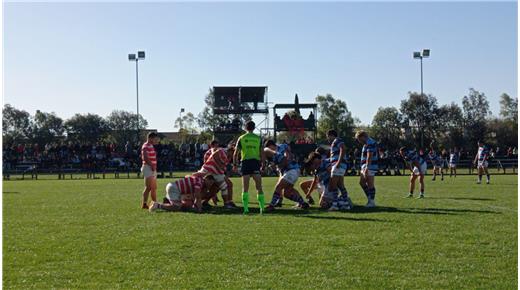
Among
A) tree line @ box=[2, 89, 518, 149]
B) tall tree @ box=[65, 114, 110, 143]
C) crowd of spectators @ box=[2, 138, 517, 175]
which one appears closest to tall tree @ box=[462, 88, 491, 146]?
tree line @ box=[2, 89, 518, 149]

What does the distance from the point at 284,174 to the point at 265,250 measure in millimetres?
5850

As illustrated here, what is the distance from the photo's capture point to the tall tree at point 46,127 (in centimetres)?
9795

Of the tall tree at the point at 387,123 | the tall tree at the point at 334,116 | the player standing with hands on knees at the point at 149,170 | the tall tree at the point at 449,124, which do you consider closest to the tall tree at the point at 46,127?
the tall tree at the point at 334,116

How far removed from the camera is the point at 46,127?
10119cm

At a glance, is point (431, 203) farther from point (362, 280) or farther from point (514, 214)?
point (362, 280)

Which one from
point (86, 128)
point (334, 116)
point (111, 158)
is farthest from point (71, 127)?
point (111, 158)

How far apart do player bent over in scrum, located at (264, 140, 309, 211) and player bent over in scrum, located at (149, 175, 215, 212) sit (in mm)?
1478

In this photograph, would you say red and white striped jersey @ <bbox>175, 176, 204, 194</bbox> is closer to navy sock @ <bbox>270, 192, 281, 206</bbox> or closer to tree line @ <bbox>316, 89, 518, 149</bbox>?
navy sock @ <bbox>270, 192, 281, 206</bbox>

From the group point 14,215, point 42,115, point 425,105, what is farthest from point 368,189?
point 42,115

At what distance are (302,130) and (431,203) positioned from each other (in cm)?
3768

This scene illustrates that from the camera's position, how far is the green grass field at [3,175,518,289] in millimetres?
6320

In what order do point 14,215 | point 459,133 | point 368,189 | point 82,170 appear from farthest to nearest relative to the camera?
point 459,133 → point 82,170 → point 368,189 → point 14,215

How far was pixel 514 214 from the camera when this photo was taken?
11930 mm

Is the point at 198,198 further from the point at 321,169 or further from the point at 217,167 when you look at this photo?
the point at 321,169
